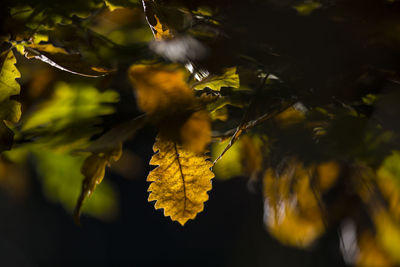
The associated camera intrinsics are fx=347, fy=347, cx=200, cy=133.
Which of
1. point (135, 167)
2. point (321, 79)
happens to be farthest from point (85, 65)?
point (135, 167)

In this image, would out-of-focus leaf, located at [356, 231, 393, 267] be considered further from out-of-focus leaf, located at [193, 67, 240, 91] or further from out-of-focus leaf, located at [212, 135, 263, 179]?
out-of-focus leaf, located at [193, 67, 240, 91]

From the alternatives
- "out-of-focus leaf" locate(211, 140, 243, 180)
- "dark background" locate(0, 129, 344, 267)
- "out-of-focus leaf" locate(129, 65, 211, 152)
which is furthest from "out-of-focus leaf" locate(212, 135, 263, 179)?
"dark background" locate(0, 129, 344, 267)

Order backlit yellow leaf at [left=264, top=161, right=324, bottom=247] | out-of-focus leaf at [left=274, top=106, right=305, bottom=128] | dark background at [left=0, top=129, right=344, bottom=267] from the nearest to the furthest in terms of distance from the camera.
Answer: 1. out-of-focus leaf at [left=274, top=106, right=305, bottom=128]
2. backlit yellow leaf at [left=264, top=161, right=324, bottom=247]
3. dark background at [left=0, top=129, right=344, bottom=267]

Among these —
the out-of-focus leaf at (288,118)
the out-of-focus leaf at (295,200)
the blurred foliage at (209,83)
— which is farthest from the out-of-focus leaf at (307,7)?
the out-of-focus leaf at (295,200)

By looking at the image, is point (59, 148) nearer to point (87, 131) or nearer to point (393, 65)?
point (87, 131)

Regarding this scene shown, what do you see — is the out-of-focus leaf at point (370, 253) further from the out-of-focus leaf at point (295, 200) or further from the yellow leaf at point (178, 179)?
the yellow leaf at point (178, 179)

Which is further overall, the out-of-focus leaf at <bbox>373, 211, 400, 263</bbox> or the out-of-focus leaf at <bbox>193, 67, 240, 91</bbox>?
the out-of-focus leaf at <bbox>373, 211, 400, 263</bbox>

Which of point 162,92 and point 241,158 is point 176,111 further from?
point 241,158
